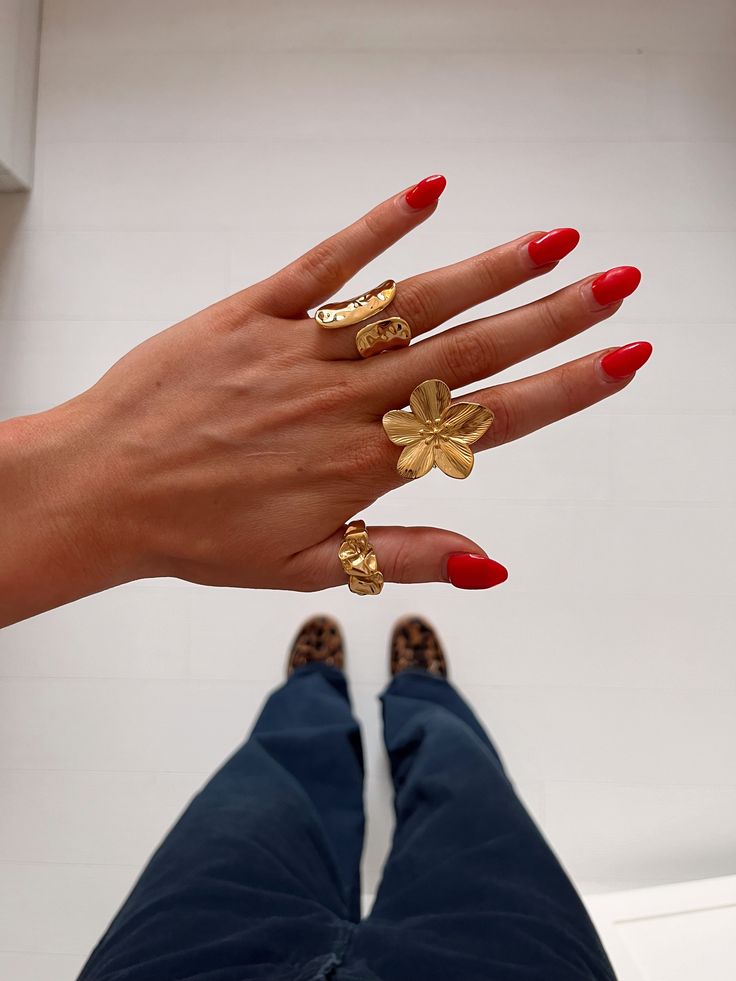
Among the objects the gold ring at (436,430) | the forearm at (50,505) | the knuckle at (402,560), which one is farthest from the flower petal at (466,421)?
the forearm at (50,505)

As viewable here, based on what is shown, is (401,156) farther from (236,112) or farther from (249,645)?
(249,645)

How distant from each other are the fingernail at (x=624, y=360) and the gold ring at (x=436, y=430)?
114mm

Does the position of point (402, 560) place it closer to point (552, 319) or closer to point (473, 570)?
point (473, 570)

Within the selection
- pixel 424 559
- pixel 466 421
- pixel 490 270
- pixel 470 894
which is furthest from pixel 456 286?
pixel 470 894

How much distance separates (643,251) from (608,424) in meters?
0.39

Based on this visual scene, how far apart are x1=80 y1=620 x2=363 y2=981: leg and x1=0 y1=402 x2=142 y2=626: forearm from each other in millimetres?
433

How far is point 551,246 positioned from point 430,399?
0.18 meters

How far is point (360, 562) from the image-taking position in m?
0.66

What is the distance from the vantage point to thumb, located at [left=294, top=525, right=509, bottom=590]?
644 mm

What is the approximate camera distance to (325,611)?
55.2 inches

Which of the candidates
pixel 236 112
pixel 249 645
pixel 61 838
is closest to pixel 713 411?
pixel 249 645

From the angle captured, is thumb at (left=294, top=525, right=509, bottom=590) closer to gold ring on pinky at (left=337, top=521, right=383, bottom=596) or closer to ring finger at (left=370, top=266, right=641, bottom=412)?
gold ring on pinky at (left=337, top=521, right=383, bottom=596)

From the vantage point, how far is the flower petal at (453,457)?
0.61 metres

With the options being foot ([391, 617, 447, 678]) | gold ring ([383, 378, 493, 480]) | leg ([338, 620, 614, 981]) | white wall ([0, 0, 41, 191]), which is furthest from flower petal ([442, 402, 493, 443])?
white wall ([0, 0, 41, 191])
